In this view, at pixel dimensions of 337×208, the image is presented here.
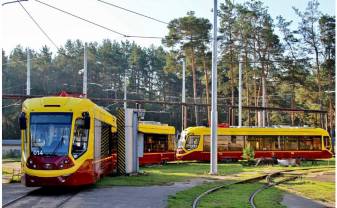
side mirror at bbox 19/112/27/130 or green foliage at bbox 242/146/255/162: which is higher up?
side mirror at bbox 19/112/27/130

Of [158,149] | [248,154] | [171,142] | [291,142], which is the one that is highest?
[171,142]

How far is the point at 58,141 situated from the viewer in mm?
15281

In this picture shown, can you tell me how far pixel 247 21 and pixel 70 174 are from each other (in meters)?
43.8

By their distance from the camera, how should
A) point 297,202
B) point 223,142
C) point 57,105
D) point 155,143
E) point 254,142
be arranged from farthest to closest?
1. point 254,142
2. point 223,142
3. point 155,143
4. point 297,202
5. point 57,105

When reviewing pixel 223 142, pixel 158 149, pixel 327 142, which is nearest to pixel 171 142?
pixel 158 149

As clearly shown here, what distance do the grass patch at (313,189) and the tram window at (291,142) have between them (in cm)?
1724

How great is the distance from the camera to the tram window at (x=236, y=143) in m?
38.8

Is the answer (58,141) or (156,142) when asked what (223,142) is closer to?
(156,142)

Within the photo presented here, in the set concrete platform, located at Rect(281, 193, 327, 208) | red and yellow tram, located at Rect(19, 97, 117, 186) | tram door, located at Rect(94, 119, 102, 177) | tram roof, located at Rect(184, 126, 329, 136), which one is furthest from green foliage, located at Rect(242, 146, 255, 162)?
red and yellow tram, located at Rect(19, 97, 117, 186)

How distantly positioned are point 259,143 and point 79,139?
2576 centimetres

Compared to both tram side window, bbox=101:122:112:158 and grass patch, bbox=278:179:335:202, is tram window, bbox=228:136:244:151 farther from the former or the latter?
tram side window, bbox=101:122:112:158

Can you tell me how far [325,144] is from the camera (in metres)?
42.1

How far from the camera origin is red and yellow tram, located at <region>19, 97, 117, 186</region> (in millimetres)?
15047

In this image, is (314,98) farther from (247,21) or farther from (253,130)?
(253,130)
